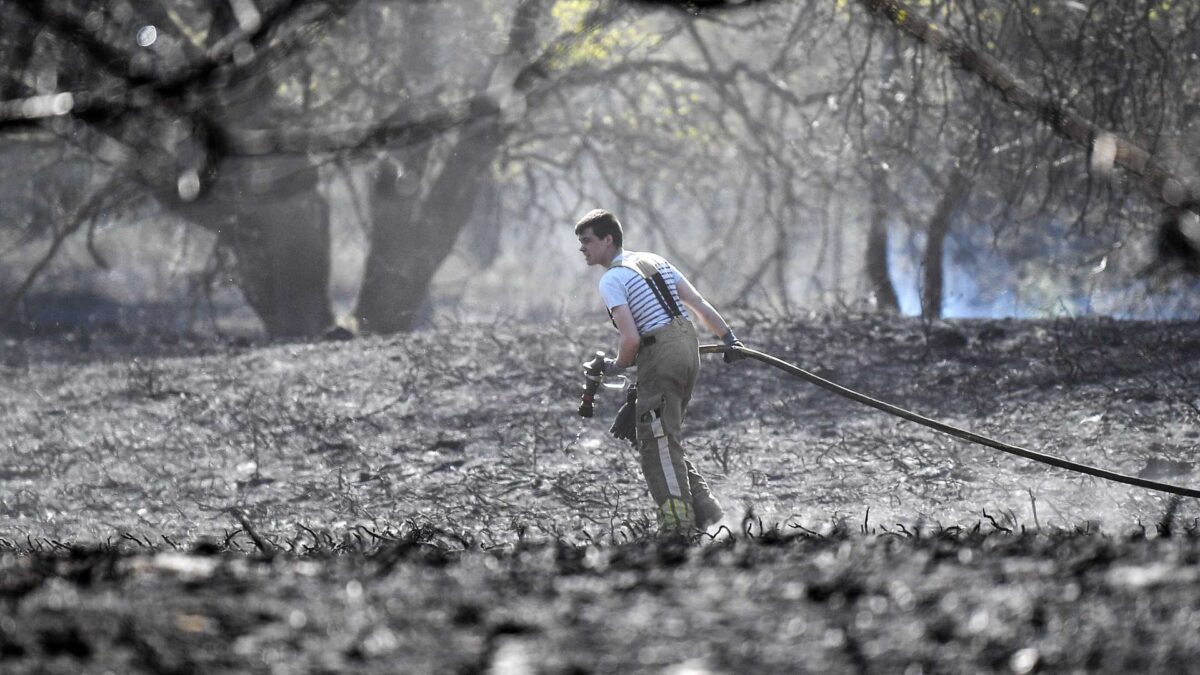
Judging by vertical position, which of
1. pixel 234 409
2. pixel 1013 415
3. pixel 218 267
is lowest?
pixel 1013 415

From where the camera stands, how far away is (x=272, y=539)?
25.6ft

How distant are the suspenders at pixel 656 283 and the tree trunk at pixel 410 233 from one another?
36.7 feet

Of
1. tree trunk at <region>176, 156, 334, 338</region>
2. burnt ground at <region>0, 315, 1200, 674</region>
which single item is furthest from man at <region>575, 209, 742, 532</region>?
tree trunk at <region>176, 156, 334, 338</region>

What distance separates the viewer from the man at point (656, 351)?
24.4ft

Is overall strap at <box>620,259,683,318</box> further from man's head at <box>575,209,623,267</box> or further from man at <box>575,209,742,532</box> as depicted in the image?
man's head at <box>575,209,623,267</box>

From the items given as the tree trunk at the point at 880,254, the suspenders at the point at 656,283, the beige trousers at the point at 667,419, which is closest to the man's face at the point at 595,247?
the suspenders at the point at 656,283

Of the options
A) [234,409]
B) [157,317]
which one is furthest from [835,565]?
[157,317]

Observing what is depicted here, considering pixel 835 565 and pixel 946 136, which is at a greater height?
pixel 946 136

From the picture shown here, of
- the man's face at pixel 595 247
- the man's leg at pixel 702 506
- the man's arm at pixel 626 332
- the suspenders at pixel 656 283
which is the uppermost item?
the man's face at pixel 595 247

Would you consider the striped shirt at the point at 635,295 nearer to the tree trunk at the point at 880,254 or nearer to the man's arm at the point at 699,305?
the man's arm at the point at 699,305

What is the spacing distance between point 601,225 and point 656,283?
0.44 metres

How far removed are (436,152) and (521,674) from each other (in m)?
16.7

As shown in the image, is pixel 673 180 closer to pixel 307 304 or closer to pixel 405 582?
pixel 307 304

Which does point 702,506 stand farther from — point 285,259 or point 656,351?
point 285,259
